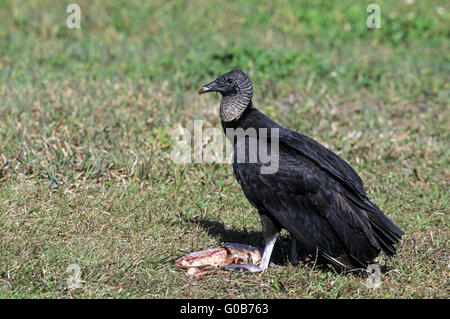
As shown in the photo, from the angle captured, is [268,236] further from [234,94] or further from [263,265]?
[234,94]

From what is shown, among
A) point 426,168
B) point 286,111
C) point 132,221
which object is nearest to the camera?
point 132,221

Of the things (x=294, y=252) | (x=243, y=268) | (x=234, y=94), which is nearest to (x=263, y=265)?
(x=243, y=268)

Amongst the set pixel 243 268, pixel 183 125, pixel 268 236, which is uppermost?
pixel 183 125

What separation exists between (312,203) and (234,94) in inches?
35.5

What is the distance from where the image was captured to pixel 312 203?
358 centimetres

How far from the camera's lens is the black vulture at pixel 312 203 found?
352cm

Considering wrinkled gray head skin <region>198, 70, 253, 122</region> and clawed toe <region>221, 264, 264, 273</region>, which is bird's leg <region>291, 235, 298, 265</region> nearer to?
clawed toe <region>221, 264, 264, 273</region>

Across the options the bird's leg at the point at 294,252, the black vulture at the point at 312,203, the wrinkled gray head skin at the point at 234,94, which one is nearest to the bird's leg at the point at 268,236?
the black vulture at the point at 312,203

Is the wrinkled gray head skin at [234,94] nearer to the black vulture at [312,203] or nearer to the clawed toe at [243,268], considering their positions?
the black vulture at [312,203]

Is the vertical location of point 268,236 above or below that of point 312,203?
below
